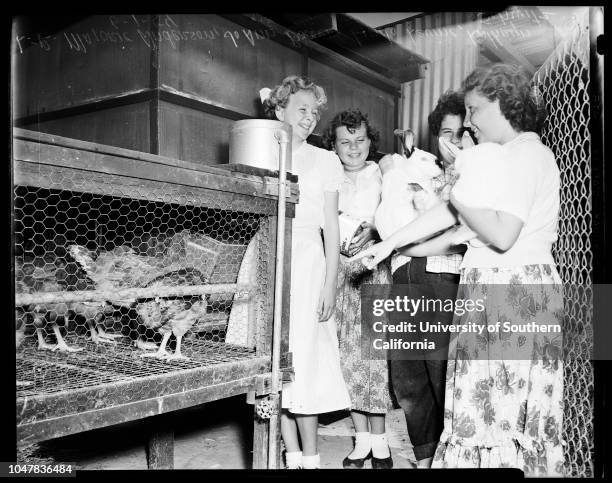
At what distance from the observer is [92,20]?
107 inches

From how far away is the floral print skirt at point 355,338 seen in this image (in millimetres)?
2107

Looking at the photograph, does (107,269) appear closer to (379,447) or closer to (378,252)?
(378,252)

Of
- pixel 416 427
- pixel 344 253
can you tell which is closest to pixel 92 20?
pixel 344 253

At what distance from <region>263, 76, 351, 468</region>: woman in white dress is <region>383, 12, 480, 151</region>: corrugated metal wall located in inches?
21.6

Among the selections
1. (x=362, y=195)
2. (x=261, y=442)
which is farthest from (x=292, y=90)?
(x=261, y=442)

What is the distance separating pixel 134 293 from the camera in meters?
1.36

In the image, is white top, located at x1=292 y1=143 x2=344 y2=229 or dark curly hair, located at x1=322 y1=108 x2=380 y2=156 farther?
dark curly hair, located at x1=322 y1=108 x2=380 y2=156

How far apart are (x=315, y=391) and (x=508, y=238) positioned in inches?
37.4

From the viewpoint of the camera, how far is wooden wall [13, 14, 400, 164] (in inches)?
101

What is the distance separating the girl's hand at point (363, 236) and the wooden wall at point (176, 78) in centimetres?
77

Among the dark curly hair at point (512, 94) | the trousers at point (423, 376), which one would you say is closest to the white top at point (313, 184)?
the trousers at point (423, 376)

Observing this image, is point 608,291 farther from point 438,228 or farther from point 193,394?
point 193,394

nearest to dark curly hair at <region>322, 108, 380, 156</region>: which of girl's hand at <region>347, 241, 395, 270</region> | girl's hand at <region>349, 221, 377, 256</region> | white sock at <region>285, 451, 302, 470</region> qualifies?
girl's hand at <region>349, 221, 377, 256</region>

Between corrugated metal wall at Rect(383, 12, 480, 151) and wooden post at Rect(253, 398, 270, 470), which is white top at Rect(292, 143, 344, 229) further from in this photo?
wooden post at Rect(253, 398, 270, 470)
